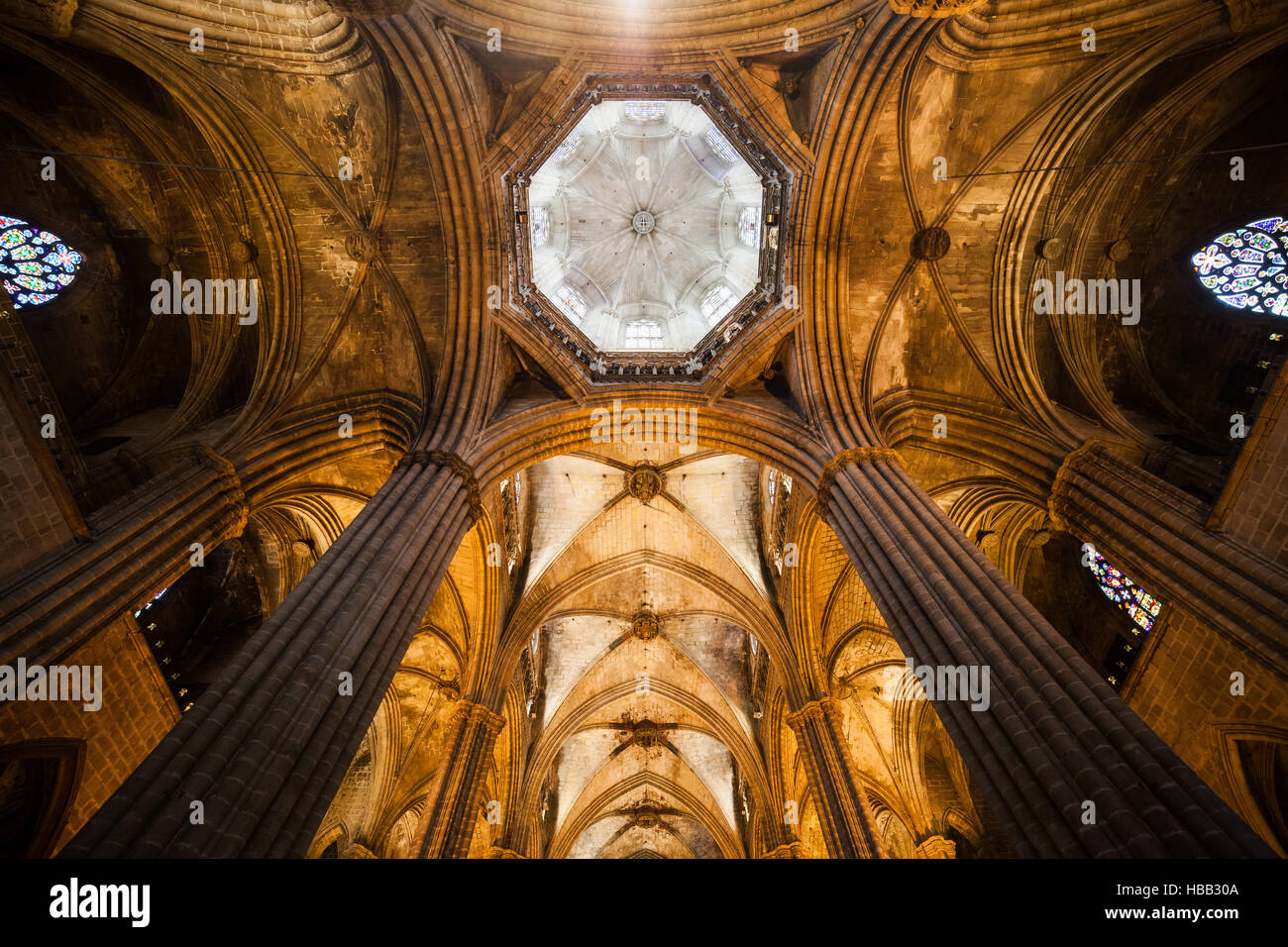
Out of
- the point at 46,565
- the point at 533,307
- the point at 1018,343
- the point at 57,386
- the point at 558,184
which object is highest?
the point at 558,184

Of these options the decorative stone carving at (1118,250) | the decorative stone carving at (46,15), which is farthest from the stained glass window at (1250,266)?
the decorative stone carving at (46,15)

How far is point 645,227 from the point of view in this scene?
71.4 ft

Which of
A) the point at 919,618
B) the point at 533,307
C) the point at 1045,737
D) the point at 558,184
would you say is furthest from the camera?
the point at 558,184

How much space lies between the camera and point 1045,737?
6000 millimetres

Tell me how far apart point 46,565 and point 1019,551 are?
17.0 m

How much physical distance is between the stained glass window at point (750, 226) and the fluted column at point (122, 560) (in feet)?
47.2

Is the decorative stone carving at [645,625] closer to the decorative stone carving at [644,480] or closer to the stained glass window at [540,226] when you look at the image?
the decorative stone carving at [644,480]

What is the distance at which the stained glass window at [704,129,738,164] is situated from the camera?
18.6 m

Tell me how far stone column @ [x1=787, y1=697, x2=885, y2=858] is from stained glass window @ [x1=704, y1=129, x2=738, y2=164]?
1474cm

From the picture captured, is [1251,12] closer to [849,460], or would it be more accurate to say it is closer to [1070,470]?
[1070,470]

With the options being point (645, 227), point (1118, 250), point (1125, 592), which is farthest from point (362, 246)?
point (1125, 592)
